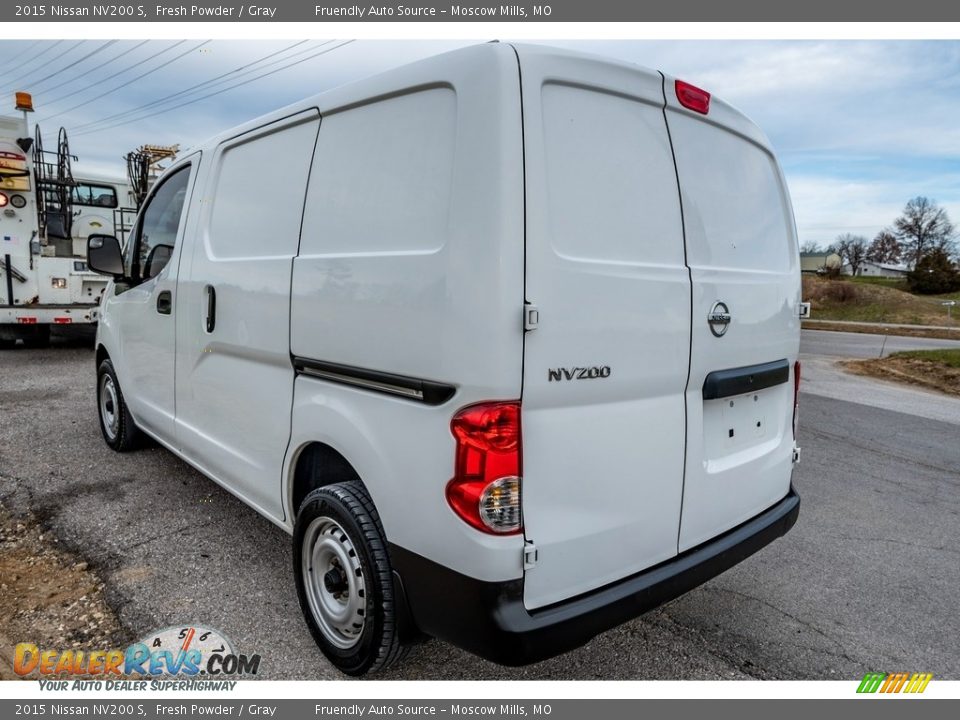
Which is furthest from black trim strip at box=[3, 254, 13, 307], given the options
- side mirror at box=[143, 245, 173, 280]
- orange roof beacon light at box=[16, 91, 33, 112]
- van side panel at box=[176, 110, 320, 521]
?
van side panel at box=[176, 110, 320, 521]

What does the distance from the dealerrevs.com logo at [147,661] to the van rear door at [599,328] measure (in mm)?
1383

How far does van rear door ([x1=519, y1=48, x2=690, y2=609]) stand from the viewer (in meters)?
1.89

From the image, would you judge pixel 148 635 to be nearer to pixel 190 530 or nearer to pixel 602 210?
pixel 190 530

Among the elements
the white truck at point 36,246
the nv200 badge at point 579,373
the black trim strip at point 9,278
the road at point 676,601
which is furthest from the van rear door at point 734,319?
the black trim strip at point 9,278

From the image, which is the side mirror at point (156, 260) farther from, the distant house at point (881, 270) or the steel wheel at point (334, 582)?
the distant house at point (881, 270)

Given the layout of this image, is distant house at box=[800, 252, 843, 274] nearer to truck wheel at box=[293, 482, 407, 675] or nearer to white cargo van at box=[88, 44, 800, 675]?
white cargo van at box=[88, 44, 800, 675]

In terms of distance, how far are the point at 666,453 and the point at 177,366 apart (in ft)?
9.13

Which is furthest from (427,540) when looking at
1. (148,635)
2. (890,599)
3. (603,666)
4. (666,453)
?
(890,599)

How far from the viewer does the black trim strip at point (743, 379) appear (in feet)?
7.79

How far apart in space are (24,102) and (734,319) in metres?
11.4

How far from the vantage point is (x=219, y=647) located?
257 cm

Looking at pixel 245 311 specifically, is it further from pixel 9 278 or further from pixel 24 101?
pixel 24 101

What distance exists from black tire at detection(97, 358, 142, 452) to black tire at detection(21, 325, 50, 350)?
6511 millimetres

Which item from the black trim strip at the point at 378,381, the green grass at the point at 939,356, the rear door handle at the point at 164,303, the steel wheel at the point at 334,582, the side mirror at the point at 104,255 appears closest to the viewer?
the black trim strip at the point at 378,381
